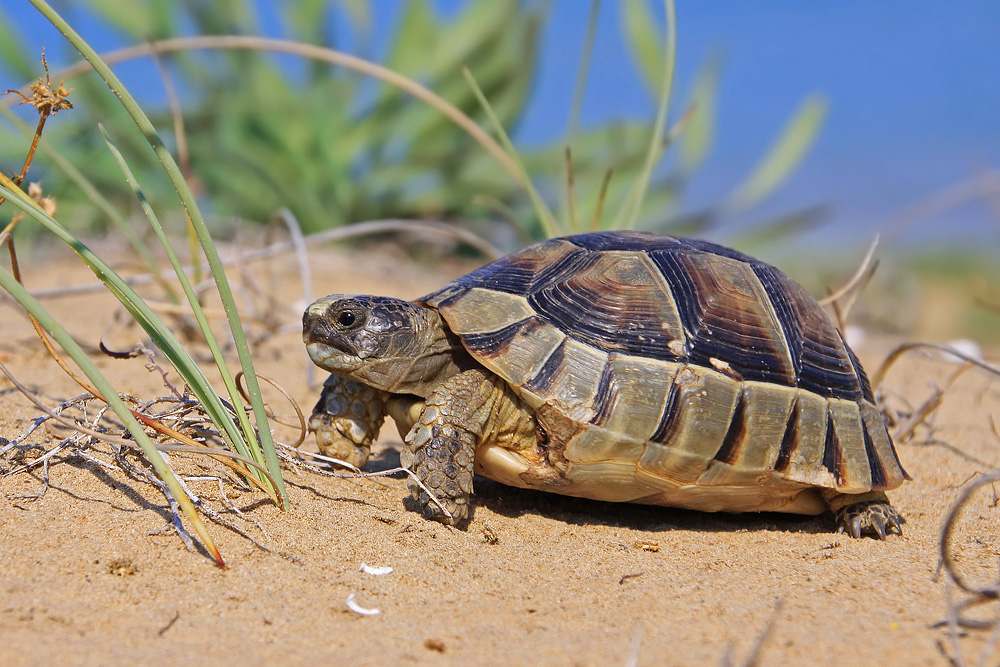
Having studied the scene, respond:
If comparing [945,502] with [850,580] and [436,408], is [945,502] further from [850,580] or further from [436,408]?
[436,408]

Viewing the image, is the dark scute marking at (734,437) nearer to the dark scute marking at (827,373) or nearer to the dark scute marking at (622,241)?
the dark scute marking at (827,373)

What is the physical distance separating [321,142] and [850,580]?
5804 millimetres

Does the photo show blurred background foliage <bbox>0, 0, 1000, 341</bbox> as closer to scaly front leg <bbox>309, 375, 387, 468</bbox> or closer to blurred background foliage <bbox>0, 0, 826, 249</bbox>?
blurred background foliage <bbox>0, 0, 826, 249</bbox>

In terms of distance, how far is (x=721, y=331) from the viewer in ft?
8.26

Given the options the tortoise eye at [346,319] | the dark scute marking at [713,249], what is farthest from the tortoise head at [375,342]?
the dark scute marking at [713,249]

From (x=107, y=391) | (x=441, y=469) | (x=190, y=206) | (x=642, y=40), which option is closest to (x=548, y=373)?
(x=441, y=469)

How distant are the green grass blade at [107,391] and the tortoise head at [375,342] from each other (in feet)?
2.37

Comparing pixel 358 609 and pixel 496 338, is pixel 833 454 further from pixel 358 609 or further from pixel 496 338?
pixel 358 609

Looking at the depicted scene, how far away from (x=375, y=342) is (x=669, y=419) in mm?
943

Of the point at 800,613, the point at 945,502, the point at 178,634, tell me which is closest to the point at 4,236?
the point at 178,634

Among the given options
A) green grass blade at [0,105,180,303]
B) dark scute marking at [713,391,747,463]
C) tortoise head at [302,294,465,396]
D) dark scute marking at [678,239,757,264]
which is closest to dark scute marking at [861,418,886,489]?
dark scute marking at [713,391,747,463]

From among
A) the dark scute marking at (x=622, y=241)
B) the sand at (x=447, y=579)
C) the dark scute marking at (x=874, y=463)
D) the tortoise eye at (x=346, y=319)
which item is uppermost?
the dark scute marking at (x=622, y=241)

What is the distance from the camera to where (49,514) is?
189 centimetres

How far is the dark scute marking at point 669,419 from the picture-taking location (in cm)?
232
